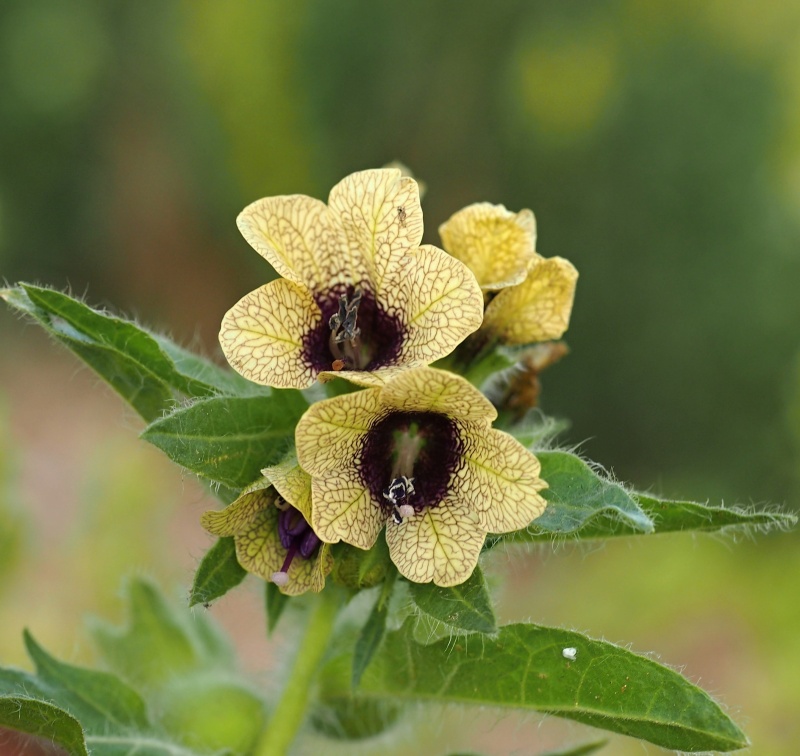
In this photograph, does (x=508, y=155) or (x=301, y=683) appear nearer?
(x=301, y=683)

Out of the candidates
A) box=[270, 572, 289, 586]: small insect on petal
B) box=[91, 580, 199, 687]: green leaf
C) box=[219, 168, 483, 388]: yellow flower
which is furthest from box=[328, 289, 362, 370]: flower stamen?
box=[91, 580, 199, 687]: green leaf

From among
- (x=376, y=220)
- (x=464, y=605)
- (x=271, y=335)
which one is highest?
(x=376, y=220)

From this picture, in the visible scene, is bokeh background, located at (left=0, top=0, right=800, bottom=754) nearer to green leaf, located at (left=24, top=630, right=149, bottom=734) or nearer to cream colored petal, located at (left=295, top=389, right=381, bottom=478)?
green leaf, located at (left=24, top=630, right=149, bottom=734)

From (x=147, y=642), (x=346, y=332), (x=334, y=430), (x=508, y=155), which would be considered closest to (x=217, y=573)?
(x=334, y=430)

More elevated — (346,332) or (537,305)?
(537,305)

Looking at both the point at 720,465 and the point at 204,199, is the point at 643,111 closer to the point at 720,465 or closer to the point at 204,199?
the point at 720,465

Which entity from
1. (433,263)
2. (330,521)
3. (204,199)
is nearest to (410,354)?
(433,263)

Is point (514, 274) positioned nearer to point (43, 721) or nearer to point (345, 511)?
point (345, 511)

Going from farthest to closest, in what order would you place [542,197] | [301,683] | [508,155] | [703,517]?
1. [508,155]
2. [542,197]
3. [301,683]
4. [703,517]
